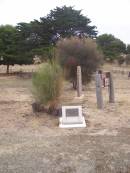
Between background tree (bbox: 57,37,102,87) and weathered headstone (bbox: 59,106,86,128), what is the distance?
395 inches

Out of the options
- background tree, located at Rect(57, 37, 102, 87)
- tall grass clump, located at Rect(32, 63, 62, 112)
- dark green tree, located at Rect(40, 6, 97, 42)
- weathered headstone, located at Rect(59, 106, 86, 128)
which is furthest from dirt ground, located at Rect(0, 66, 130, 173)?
dark green tree, located at Rect(40, 6, 97, 42)

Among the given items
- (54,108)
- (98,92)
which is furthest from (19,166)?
(98,92)

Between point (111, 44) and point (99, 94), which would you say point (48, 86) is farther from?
point (111, 44)

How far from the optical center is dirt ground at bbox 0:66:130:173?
6.40 metres

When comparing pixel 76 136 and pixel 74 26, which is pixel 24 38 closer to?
pixel 74 26

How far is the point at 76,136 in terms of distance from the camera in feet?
27.4

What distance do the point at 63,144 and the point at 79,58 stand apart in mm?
12834

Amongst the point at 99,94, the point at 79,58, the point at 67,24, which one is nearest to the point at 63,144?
the point at 99,94

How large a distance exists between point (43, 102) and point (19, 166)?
16.2 ft

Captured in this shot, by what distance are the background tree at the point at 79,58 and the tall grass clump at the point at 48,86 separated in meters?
8.80

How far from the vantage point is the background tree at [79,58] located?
20.2m

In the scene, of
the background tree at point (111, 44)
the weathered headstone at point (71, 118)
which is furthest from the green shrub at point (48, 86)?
the background tree at point (111, 44)

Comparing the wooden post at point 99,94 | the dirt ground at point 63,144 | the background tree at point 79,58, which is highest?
the background tree at point 79,58

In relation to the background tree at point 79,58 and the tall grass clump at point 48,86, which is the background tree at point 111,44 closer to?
the background tree at point 79,58
